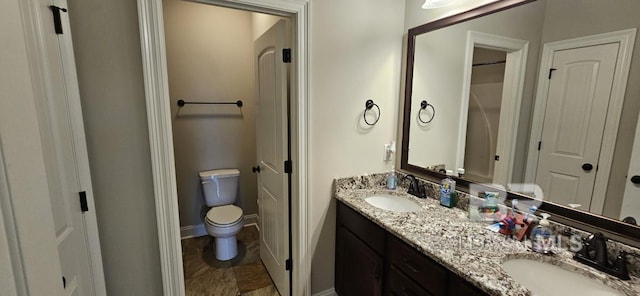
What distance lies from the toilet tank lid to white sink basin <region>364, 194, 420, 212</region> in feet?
5.37

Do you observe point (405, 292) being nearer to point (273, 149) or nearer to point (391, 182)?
point (391, 182)

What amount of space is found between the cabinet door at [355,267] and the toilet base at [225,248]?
111 centimetres

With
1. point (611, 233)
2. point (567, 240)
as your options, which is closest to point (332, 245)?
point (567, 240)

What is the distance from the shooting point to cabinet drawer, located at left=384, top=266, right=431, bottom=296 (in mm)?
1282

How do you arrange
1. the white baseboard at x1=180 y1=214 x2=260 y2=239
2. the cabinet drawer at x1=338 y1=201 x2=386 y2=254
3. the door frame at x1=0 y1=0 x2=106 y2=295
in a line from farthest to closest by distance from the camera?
the white baseboard at x1=180 y1=214 x2=260 y2=239 → the cabinet drawer at x1=338 y1=201 x2=386 y2=254 → the door frame at x1=0 y1=0 x2=106 y2=295

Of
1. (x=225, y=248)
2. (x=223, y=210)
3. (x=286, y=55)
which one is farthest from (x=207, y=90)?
(x=225, y=248)

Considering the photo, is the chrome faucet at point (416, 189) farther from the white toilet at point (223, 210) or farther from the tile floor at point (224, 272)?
the white toilet at point (223, 210)

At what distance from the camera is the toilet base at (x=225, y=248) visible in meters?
2.58

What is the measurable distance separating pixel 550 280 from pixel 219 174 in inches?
105

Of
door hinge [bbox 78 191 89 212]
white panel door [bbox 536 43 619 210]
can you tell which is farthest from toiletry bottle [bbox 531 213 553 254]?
door hinge [bbox 78 191 89 212]

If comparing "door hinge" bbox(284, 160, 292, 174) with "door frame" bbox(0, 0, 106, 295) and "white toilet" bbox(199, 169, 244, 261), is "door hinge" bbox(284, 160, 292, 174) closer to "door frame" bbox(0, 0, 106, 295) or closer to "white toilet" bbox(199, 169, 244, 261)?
"white toilet" bbox(199, 169, 244, 261)

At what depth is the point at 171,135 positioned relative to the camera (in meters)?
1.46

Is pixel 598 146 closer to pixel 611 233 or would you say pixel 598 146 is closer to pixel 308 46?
pixel 611 233

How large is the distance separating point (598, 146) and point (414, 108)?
1.00 meters
